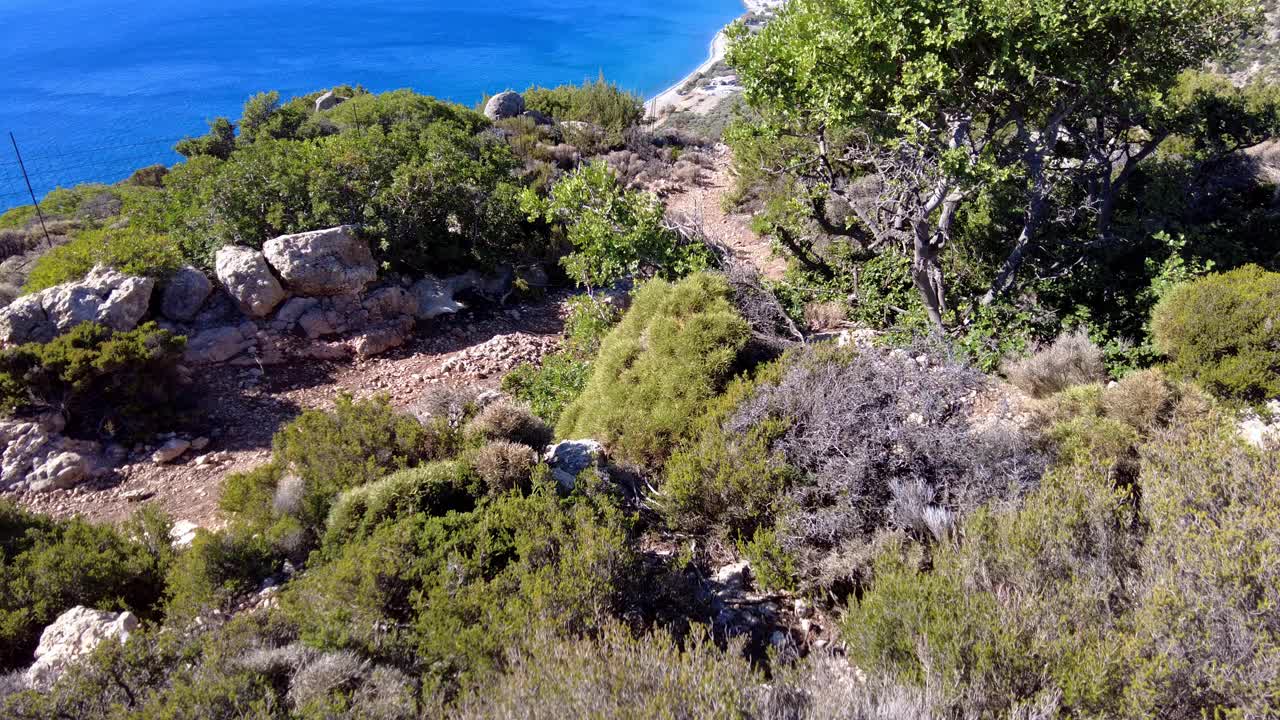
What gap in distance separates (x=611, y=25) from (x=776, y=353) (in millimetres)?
59564

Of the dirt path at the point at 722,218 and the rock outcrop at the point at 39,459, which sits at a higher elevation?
the dirt path at the point at 722,218

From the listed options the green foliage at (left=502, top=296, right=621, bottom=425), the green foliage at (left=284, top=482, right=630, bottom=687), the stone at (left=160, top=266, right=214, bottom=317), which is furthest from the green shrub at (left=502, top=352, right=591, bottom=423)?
the stone at (left=160, top=266, right=214, bottom=317)

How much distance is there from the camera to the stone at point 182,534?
4728 mm

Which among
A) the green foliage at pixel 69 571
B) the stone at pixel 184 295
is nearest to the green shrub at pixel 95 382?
the stone at pixel 184 295

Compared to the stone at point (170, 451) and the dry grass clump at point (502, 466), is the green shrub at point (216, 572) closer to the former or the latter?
the dry grass clump at point (502, 466)

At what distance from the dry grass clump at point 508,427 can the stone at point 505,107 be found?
→ 16282mm

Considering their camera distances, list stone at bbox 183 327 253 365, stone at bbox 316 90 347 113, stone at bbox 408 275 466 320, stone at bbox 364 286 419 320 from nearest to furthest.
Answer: stone at bbox 183 327 253 365, stone at bbox 364 286 419 320, stone at bbox 408 275 466 320, stone at bbox 316 90 347 113

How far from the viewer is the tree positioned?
18.4ft

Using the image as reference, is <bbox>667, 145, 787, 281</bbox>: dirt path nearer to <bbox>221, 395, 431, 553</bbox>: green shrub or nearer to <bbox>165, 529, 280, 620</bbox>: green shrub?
<bbox>221, 395, 431, 553</bbox>: green shrub

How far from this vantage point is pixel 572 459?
4.93 metres

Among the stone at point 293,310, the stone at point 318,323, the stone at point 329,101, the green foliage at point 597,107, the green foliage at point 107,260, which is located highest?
the stone at point 329,101

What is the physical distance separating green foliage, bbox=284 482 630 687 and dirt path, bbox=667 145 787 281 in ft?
17.8

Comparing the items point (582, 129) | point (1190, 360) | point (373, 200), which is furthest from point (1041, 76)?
point (582, 129)

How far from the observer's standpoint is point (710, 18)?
58750 mm
